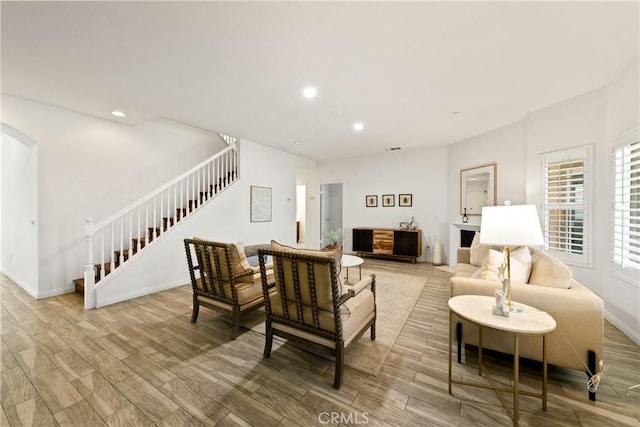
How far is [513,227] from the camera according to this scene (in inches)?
67.6

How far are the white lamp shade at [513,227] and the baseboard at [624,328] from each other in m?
2.08

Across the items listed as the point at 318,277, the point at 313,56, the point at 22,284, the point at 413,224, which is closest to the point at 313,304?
the point at 318,277

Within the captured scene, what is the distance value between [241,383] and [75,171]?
432 centimetres

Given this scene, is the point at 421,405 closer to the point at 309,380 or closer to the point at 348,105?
the point at 309,380

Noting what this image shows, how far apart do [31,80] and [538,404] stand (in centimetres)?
570

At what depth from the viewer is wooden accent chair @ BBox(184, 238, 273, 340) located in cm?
253

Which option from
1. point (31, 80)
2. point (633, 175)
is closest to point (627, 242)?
point (633, 175)

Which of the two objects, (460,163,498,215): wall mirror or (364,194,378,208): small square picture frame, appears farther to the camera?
(364,194,378,208): small square picture frame

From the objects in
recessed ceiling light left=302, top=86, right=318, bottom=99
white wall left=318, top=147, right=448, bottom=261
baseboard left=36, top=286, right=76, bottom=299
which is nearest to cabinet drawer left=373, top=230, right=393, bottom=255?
white wall left=318, top=147, right=448, bottom=261

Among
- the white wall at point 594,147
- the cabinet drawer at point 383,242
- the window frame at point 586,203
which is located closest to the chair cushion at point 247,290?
the white wall at point 594,147

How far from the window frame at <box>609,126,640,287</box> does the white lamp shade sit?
6.40 ft

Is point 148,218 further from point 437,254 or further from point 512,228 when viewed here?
point 437,254

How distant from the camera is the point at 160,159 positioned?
16.2ft

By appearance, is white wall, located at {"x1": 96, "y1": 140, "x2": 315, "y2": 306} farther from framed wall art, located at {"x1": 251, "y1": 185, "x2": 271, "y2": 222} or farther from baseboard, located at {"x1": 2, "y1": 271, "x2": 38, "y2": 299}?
baseboard, located at {"x1": 2, "y1": 271, "x2": 38, "y2": 299}
